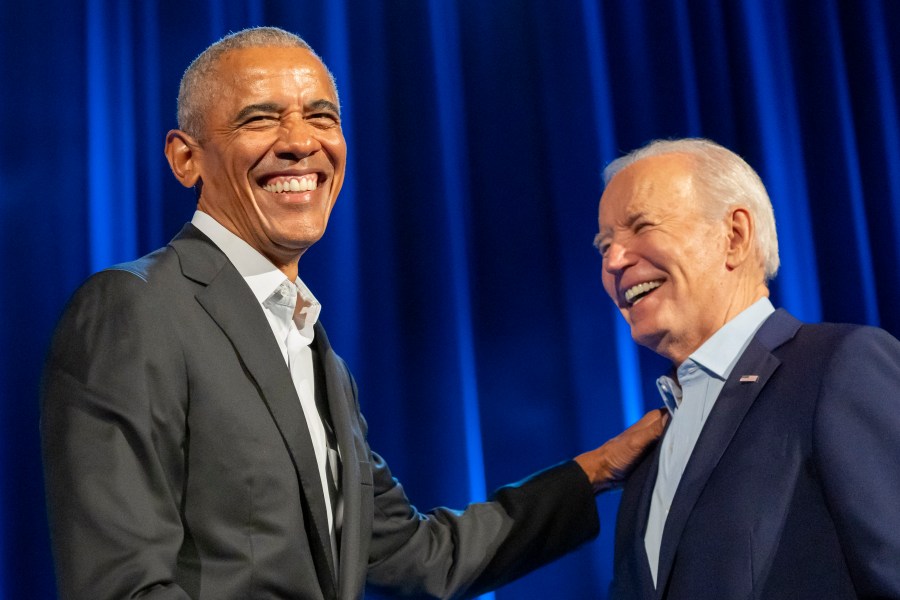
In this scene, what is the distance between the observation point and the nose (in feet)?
5.92

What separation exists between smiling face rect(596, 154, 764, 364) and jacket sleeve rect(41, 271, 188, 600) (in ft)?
3.03

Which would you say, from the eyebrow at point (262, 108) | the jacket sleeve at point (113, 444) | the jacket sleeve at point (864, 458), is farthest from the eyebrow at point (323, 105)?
the jacket sleeve at point (864, 458)

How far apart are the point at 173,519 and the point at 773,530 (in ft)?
3.00

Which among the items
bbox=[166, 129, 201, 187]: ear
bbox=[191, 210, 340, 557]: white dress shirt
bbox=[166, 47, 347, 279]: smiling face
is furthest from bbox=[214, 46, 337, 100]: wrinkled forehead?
bbox=[191, 210, 340, 557]: white dress shirt

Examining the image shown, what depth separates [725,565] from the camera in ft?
5.35

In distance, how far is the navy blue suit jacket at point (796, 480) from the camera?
59.5 inches

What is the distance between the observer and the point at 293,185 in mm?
1811

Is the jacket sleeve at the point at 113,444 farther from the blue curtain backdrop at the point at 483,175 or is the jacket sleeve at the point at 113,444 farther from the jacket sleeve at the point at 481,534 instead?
the blue curtain backdrop at the point at 483,175

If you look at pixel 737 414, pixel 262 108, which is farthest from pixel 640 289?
pixel 262 108

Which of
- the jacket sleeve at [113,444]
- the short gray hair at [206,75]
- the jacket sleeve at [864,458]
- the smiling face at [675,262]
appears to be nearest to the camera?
the jacket sleeve at [113,444]

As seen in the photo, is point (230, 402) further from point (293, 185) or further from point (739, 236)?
point (739, 236)

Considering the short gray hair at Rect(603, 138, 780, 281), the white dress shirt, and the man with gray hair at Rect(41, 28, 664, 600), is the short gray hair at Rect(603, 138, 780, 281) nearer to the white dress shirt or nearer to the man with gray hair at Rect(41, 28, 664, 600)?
the man with gray hair at Rect(41, 28, 664, 600)

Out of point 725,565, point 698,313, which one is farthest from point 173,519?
point 698,313

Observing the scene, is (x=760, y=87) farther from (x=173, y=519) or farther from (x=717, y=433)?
(x=173, y=519)
